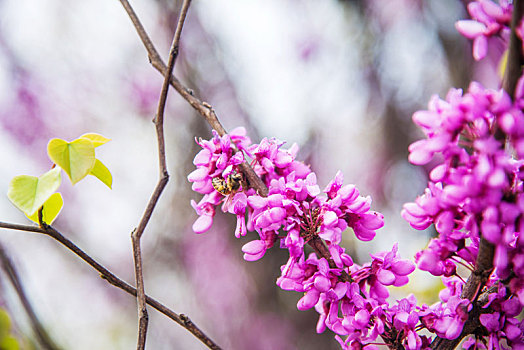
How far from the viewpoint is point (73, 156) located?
43 cm

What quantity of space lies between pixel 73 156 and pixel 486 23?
0.39m

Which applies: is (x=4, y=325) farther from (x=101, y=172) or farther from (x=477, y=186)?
(x=477, y=186)

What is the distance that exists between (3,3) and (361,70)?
1792 mm

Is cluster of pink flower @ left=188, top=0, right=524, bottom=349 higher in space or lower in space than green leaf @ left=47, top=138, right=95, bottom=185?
lower

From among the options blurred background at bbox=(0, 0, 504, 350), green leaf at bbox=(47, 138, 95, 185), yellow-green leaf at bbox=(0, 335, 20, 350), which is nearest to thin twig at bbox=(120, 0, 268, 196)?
green leaf at bbox=(47, 138, 95, 185)

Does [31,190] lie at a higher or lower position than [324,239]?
higher

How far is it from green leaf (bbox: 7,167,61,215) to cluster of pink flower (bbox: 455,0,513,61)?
395 millimetres

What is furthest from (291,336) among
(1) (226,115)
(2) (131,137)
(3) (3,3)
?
(3) (3,3)

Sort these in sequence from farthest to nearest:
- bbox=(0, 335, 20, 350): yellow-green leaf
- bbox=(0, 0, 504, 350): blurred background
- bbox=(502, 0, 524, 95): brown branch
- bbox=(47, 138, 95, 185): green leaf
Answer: bbox=(0, 0, 504, 350): blurred background → bbox=(0, 335, 20, 350): yellow-green leaf → bbox=(47, 138, 95, 185): green leaf → bbox=(502, 0, 524, 95): brown branch

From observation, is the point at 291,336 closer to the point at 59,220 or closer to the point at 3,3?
the point at 59,220

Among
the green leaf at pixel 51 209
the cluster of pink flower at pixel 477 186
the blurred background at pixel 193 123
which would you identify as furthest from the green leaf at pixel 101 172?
the blurred background at pixel 193 123

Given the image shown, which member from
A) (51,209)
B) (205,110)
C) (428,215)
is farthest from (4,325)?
(428,215)

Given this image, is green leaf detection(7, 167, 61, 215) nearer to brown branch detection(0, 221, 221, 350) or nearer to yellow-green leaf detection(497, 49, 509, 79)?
brown branch detection(0, 221, 221, 350)

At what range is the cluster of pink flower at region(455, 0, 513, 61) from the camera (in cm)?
34
